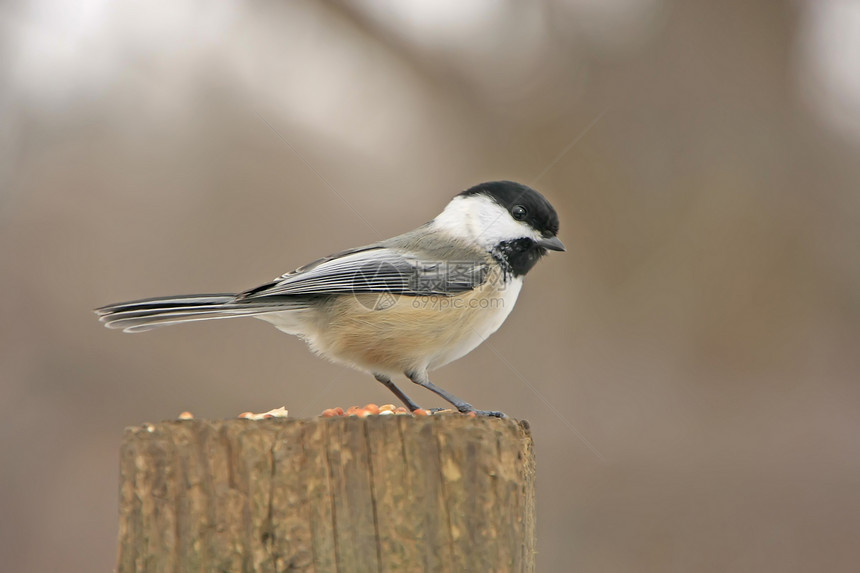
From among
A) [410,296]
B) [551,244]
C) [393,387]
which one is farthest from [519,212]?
[393,387]

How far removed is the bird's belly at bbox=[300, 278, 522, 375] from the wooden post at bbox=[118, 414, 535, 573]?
120 cm

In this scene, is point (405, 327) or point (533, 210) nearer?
point (405, 327)

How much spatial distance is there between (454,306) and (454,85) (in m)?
3.20

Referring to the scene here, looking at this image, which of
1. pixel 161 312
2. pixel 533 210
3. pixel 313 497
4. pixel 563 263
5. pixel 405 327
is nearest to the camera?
pixel 313 497

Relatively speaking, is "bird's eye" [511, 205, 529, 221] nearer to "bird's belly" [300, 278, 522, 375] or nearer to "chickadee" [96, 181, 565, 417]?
"chickadee" [96, 181, 565, 417]

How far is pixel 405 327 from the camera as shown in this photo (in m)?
2.65

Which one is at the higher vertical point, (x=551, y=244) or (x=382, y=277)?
(x=551, y=244)

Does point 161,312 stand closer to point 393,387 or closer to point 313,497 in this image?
point 393,387

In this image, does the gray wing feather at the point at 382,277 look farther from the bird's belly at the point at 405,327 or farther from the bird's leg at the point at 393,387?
the bird's leg at the point at 393,387

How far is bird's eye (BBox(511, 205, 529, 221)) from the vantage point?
2939 millimetres

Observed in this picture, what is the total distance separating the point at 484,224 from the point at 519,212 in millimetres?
161

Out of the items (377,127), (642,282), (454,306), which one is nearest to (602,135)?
(642,282)

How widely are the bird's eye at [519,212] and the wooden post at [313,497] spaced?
5.32ft

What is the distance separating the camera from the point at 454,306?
2.69 metres
